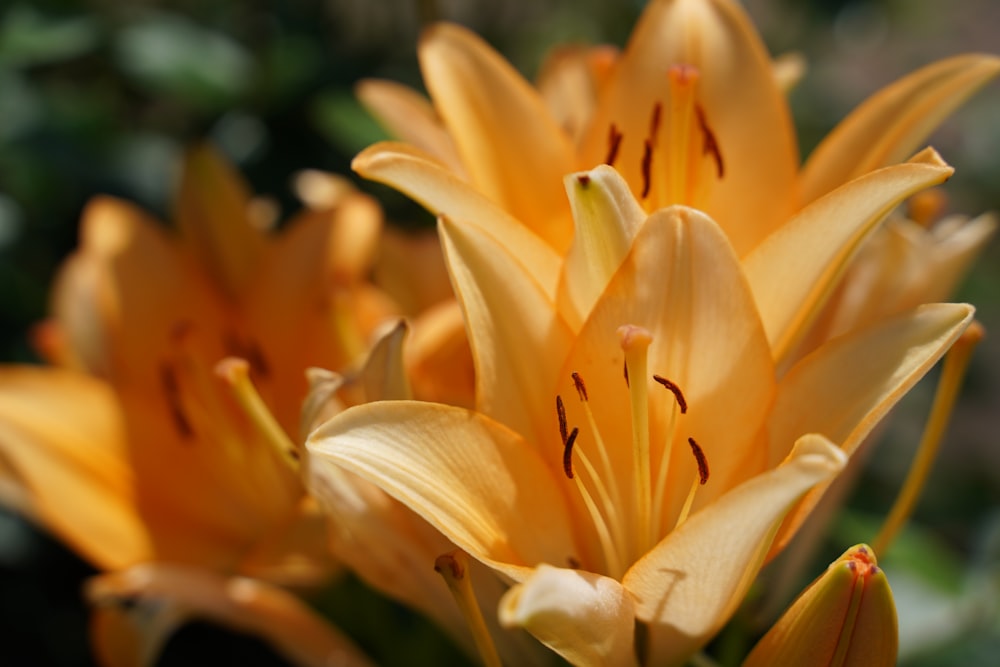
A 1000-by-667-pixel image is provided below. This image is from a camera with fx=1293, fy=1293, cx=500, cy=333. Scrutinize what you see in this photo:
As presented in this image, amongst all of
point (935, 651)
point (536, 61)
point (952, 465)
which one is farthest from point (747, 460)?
point (952, 465)

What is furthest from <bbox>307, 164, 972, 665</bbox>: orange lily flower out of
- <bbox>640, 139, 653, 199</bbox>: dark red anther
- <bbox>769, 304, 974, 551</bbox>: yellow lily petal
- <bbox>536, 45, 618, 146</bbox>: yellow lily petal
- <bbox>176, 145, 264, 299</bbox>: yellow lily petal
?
<bbox>176, 145, 264, 299</bbox>: yellow lily petal

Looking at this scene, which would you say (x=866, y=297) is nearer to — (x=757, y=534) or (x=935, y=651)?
(x=757, y=534)

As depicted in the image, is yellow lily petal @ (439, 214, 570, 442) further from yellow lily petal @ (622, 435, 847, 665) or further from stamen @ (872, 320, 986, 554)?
stamen @ (872, 320, 986, 554)

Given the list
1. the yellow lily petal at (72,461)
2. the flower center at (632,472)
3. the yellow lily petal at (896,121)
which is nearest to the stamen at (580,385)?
the flower center at (632,472)

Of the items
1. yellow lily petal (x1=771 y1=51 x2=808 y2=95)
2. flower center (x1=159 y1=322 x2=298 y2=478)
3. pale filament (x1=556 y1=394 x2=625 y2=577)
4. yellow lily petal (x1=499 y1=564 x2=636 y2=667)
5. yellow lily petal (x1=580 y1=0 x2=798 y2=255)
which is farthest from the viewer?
flower center (x1=159 y1=322 x2=298 y2=478)

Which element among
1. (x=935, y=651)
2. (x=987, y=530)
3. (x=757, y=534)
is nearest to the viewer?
(x=757, y=534)

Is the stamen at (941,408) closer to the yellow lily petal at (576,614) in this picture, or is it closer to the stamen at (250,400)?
the yellow lily petal at (576,614)
